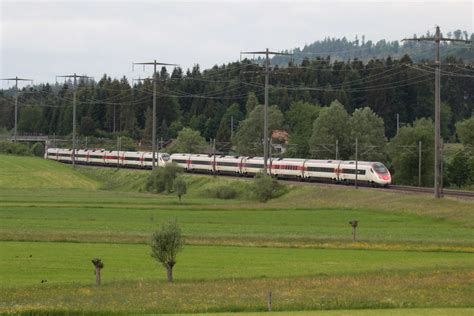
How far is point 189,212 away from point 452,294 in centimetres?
5096

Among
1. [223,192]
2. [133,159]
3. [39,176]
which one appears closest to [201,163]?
[133,159]

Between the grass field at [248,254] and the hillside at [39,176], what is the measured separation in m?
33.9

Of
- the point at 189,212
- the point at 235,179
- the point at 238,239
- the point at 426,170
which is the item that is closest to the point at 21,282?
the point at 238,239

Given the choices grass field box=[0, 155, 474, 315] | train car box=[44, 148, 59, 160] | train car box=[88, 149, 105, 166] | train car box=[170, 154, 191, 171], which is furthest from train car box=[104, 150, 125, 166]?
grass field box=[0, 155, 474, 315]

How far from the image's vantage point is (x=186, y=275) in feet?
144

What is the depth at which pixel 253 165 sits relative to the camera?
13225cm

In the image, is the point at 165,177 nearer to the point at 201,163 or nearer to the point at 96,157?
the point at 201,163

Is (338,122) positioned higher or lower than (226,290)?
higher

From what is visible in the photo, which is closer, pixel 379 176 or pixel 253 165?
pixel 379 176

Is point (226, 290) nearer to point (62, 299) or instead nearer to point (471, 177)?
point (62, 299)

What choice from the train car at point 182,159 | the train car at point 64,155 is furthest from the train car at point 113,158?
the train car at point 182,159

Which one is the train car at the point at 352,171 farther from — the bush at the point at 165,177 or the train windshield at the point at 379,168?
the bush at the point at 165,177

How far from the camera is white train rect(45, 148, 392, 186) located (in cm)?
10906

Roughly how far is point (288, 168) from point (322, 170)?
743 cm
